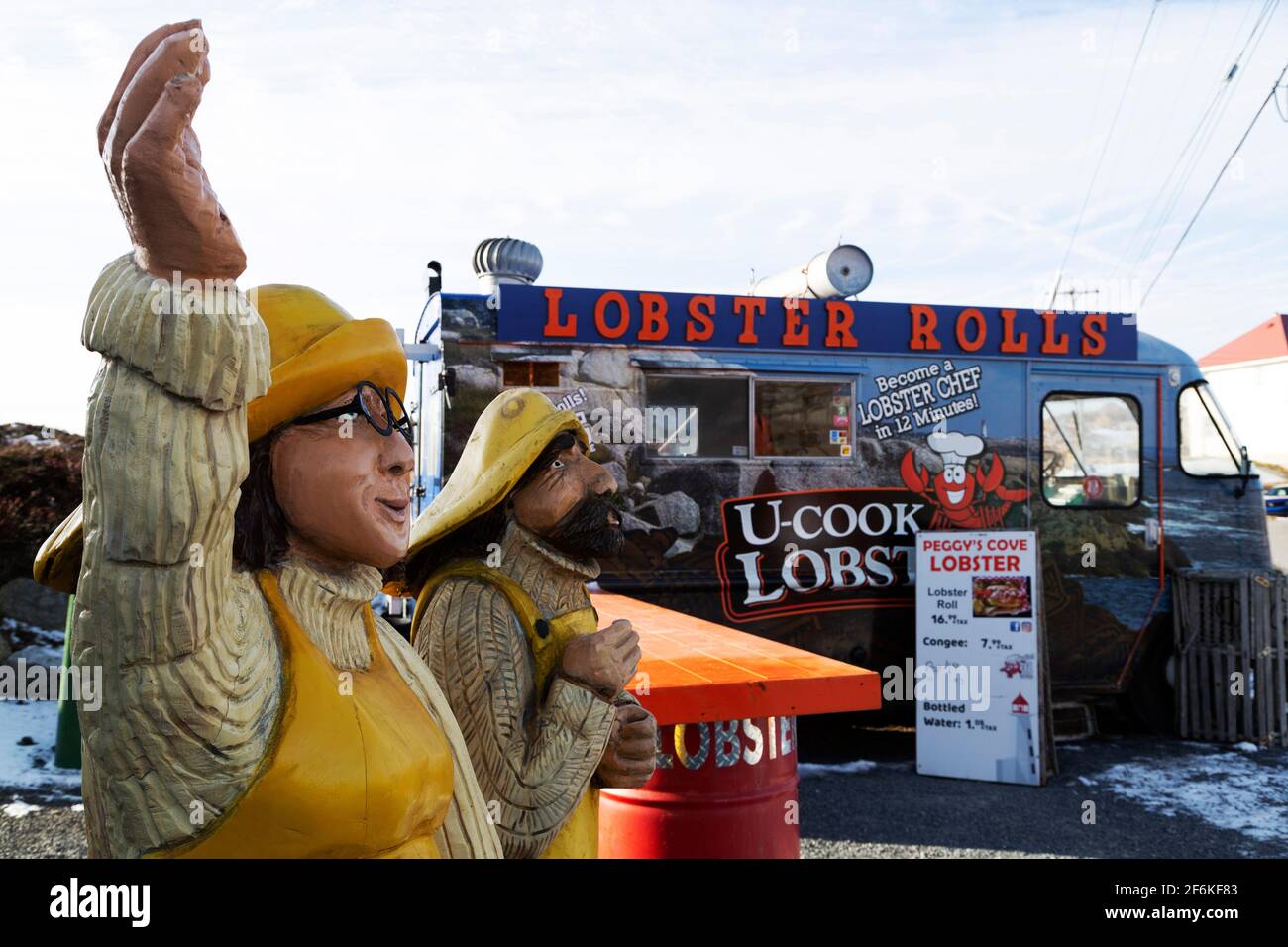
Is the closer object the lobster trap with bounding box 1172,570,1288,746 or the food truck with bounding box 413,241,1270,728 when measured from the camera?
the food truck with bounding box 413,241,1270,728

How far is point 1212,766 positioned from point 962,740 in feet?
5.77

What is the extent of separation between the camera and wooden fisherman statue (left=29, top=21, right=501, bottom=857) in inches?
44.5

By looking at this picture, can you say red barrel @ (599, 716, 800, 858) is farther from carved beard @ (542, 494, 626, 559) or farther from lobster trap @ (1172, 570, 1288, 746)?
lobster trap @ (1172, 570, 1288, 746)

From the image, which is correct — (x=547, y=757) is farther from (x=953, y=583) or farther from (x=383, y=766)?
(x=953, y=583)

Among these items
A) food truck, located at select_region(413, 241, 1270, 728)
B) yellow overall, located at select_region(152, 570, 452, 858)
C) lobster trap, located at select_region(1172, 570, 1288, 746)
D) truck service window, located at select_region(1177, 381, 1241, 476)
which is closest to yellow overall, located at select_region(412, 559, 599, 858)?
yellow overall, located at select_region(152, 570, 452, 858)

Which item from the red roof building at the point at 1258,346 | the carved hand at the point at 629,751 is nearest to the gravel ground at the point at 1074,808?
the carved hand at the point at 629,751

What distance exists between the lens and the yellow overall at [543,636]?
88.5 inches

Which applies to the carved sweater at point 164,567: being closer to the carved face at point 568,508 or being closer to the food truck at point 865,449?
the carved face at point 568,508

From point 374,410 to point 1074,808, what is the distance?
5.72 m

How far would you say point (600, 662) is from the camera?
2125 mm

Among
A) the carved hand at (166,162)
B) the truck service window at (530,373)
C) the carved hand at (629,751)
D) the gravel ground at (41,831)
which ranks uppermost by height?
the truck service window at (530,373)

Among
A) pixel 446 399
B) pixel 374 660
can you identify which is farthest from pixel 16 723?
pixel 374 660

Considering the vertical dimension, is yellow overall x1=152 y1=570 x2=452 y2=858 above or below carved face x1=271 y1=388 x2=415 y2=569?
below

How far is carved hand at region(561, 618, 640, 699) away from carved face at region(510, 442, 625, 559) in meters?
0.31
